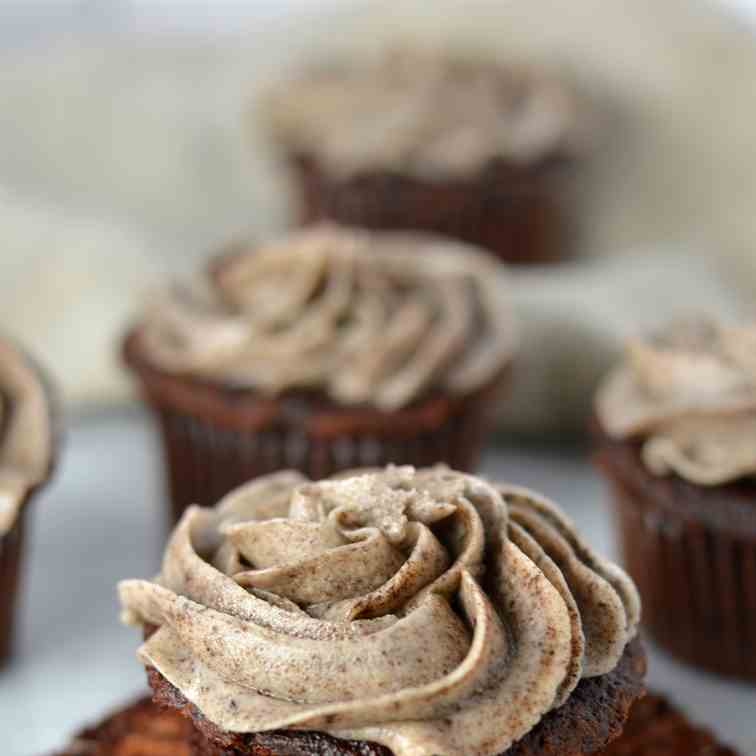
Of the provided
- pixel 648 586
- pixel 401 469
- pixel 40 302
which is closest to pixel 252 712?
pixel 401 469

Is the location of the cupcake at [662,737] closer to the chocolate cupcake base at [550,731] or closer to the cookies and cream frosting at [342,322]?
the chocolate cupcake base at [550,731]

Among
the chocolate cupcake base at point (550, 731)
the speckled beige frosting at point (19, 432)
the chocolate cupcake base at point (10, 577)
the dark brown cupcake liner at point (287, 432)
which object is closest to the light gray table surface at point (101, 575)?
the chocolate cupcake base at point (10, 577)

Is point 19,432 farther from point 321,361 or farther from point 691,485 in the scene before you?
point 691,485

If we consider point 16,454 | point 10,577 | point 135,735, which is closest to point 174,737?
point 135,735

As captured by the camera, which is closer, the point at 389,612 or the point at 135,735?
the point at 389,612

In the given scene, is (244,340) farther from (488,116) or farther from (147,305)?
(488,116)

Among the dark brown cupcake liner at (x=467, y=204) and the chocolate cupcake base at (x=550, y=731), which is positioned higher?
the dark brown cupcake liner at (x=467, y=204)

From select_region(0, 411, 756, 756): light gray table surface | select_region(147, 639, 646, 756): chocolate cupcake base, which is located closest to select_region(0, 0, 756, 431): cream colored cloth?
select_region(0, 411, 756, 756): light gray table surface
